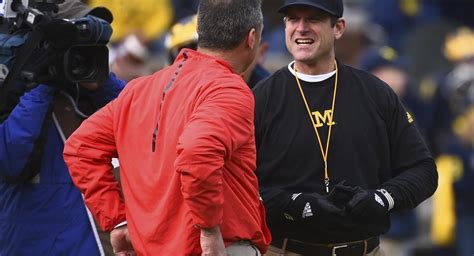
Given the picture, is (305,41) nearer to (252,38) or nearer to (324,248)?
(252,38)

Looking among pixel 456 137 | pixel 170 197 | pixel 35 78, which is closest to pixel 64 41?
pixel 35 78

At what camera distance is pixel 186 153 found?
6.01 m

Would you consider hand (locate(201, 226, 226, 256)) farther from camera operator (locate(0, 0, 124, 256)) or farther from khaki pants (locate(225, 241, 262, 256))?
camera operator (locate(0, 0, 124, 256))

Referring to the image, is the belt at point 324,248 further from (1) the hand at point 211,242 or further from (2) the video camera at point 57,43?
(2) the video camera at point 57,43

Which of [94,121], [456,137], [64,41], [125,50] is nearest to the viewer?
[94,121]

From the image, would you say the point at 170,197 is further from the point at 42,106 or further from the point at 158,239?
the point at 42,106

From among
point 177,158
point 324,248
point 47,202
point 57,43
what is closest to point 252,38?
point 177,158

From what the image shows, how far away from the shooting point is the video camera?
709cm

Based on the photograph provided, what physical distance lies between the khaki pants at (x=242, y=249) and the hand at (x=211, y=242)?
0.22 metres

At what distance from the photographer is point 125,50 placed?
11.4 m

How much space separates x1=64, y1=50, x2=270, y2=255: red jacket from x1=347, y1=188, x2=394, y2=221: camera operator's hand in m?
0.50

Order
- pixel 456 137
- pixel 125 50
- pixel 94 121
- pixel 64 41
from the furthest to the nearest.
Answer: pixel 456 137 → pixel 125 50 → pixel 64 41 → pixel 94 121

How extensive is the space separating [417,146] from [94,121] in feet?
5.68

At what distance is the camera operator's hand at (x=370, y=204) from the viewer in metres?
6.94
